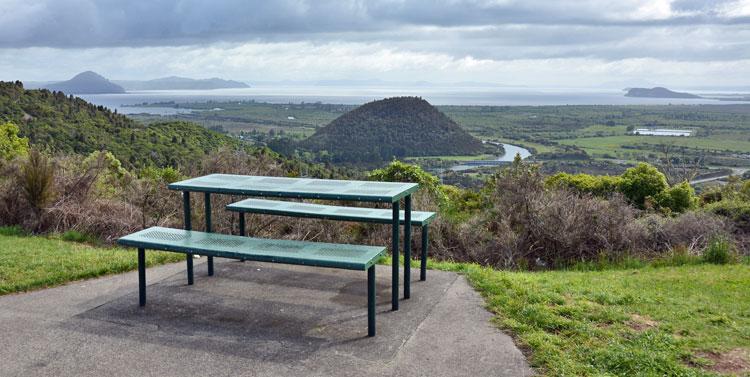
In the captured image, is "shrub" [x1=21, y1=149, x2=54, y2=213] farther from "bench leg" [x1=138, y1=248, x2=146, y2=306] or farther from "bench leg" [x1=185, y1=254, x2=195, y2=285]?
"bench leg" [x1=138, y1=248, x2=146, y2=306]

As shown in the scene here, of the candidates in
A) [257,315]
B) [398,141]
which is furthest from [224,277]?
[398,141]

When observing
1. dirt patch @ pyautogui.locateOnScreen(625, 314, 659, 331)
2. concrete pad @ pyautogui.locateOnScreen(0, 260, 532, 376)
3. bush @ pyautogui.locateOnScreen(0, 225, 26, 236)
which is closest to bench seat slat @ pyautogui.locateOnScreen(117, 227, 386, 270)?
concrete pad @ pyautogui.locateOnScreen(0, 260, 532, 376)

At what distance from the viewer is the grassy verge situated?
4234 mm

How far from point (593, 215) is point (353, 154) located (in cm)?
4154

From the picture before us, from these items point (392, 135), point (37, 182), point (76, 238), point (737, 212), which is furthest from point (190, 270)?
point (392, 135)

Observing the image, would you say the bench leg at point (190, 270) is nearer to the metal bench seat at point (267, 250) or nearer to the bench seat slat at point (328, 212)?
the metal bench seat at point (267, 250)

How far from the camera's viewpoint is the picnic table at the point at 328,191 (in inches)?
204

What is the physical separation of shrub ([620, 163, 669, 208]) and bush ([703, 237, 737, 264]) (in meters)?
5.74

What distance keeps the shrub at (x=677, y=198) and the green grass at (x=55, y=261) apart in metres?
10.1

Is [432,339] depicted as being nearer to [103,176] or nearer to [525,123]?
[103,176]

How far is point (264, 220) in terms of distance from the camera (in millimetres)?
9633

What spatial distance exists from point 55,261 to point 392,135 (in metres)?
47.7

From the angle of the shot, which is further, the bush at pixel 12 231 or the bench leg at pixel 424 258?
the bush at pixel 12 231

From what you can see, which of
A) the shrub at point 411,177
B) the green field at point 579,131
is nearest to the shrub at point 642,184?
the shrub at point 411,177
